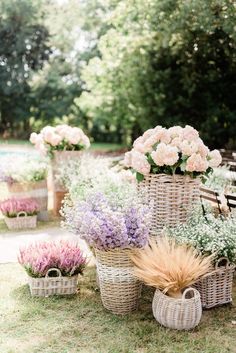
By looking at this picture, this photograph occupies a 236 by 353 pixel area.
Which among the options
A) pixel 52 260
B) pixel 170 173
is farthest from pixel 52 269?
pixel 170 173

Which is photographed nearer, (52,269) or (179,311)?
(179,311)

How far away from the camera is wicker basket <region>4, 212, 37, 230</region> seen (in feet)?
24.9

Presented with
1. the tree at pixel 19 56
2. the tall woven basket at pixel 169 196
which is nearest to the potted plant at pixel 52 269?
the tall woven basket at pixel 169 196

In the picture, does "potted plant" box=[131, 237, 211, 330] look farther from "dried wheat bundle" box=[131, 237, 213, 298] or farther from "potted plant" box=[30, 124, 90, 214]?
"potted plant" box=[30, 124, 90, 214]

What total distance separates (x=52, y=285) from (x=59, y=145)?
3.81 meters

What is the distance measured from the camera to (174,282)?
13.3 feet

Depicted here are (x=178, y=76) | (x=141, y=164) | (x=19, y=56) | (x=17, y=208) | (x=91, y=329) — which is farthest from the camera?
(x=19, y=56)

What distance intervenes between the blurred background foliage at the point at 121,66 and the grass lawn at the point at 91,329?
8246 mm

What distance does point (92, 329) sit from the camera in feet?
13.7

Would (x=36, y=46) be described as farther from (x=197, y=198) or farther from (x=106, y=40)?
(x=197, y=198)

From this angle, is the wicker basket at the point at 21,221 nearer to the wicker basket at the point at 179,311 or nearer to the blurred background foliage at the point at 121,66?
the wicker basket at the point at 179,311

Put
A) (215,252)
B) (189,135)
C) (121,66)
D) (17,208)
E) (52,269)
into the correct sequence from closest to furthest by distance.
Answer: (215,252)
(52,269)
(189,135)
(17,208)
(121,66)

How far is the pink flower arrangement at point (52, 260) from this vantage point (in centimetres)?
482

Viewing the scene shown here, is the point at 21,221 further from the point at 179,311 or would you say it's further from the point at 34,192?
the point at 179,311
